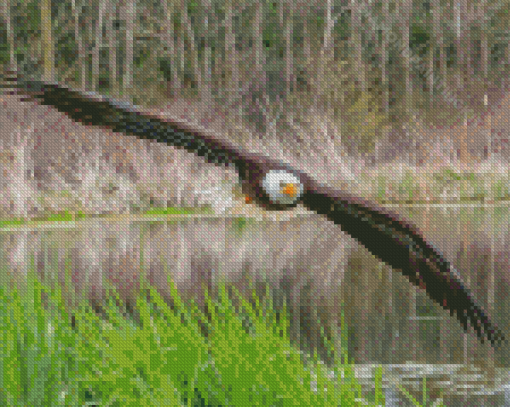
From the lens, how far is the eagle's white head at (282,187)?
396cm

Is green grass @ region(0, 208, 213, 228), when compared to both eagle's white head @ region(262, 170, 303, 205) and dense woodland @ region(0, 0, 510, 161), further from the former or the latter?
eagle's white head @ region(262, 170, 303, 205)

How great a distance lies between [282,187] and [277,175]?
0.24ft

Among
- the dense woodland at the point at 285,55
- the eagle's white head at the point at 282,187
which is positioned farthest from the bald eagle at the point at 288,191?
the dense woodland at the point at 285,55

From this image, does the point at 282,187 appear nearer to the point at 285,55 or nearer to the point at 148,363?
the point at 148,363

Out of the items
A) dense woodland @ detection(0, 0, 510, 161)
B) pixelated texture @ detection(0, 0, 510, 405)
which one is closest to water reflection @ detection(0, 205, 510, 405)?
pixelated texture @ detection(0, 0, 510, 405)

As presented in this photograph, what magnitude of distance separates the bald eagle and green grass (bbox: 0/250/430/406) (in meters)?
0.44

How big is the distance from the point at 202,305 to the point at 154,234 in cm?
→ 711

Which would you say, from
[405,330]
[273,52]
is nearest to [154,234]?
[405,330]

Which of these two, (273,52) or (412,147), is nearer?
(412,147)

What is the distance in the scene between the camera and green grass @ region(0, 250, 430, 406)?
368cm

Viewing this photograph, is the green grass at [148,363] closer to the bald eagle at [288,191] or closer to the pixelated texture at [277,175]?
the pixelated texture at [277,175]

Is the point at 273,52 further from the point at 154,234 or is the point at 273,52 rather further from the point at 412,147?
the point at 154,234

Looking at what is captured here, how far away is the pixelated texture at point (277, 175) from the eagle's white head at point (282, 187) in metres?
0.01

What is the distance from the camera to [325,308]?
410 inches
